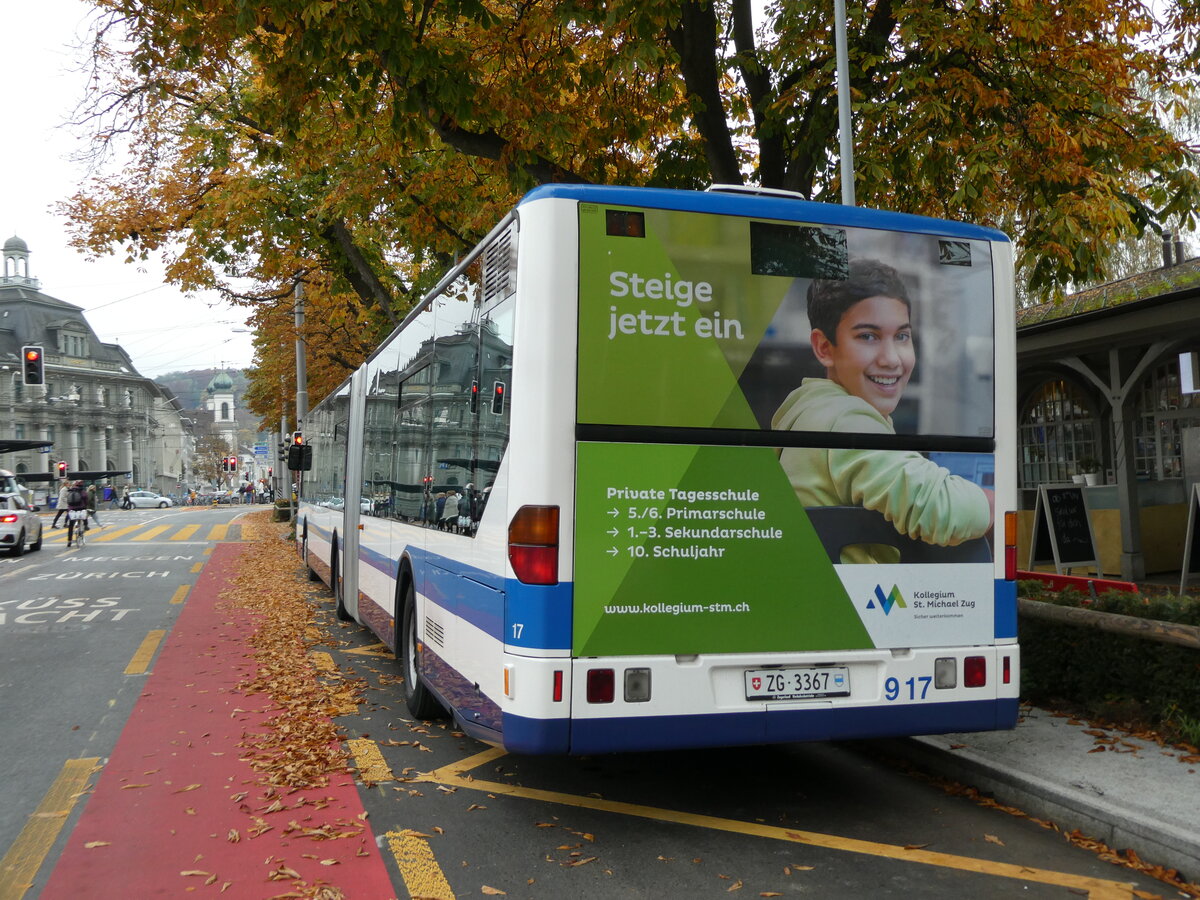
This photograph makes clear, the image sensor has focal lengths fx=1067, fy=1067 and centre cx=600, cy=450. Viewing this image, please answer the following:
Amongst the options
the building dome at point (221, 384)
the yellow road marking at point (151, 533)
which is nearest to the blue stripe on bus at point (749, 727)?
the yellow road marking at point (151, 533)

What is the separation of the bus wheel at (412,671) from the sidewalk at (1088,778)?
3099mm

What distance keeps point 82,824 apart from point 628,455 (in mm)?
3208

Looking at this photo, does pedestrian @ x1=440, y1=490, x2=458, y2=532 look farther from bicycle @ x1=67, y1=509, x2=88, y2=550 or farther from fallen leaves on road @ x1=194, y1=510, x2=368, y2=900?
bicycle @ x1=67, y1=509, x2=88, y2=550

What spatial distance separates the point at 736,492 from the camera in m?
4.94

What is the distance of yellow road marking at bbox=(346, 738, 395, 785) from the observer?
5.94 meters

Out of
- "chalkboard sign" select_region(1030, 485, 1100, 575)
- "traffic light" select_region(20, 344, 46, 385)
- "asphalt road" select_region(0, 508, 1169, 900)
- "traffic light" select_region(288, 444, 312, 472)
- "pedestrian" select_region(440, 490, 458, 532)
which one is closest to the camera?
"asphalt road" select_region(0, 508, 1169, 900)

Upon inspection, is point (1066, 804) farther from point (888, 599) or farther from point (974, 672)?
point (888, 599)

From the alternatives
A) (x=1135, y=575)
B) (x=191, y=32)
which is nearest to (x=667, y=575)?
(x=191, y=32)

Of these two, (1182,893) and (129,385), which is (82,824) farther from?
(129,385)

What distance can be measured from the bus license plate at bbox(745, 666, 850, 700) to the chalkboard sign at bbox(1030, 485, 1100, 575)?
27.9ft

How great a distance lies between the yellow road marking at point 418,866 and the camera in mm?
4262

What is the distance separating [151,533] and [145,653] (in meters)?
26.9

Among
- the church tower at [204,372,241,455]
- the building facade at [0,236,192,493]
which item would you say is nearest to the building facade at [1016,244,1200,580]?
the building facade at [0,236,192,493]

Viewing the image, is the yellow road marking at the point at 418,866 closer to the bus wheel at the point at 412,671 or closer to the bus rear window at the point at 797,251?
the bus wheel at the point at 412,671
